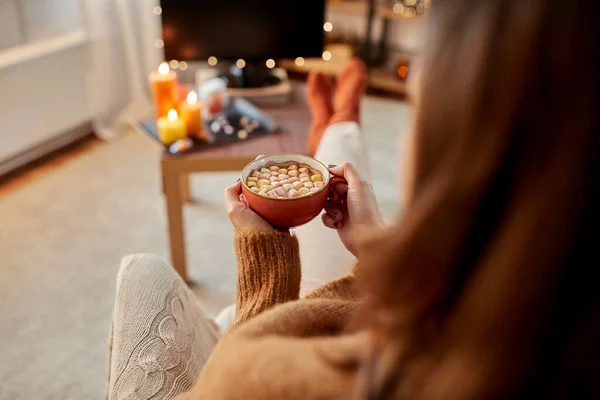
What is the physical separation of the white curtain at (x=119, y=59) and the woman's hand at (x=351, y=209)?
195 cm

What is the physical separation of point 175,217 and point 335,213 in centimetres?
81

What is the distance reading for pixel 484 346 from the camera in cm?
44

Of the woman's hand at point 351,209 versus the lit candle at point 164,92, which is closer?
the woman's hand at point 351,209

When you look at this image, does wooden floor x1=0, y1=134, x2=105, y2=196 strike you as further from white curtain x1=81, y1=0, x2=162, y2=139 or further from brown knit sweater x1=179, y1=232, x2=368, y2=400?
brown knit sweater x1=179, y1=232, x2=368, y2=400

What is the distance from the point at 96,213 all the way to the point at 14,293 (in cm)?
48

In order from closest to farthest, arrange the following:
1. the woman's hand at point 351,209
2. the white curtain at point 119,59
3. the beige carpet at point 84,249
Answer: the woman's hand at point 351,209
the beige carpet at point 84,249
the white curtain at point 119,59

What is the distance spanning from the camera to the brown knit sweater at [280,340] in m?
0.55

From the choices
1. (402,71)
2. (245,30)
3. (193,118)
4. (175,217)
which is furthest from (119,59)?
(402,71)

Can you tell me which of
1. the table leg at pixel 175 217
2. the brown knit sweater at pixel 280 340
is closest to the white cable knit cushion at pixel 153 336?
the brown knit sweater at pixel 280 340

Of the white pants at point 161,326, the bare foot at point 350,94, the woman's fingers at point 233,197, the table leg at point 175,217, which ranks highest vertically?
the woman's fingers at point 233,197

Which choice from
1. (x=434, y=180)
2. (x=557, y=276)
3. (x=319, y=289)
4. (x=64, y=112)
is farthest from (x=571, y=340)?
(x=64, y=112)

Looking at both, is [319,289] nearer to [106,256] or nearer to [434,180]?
[434,180]

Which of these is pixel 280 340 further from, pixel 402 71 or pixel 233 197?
pixel 402 71

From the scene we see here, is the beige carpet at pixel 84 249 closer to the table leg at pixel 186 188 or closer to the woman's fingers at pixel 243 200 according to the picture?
the table leg at pixel 186 188
